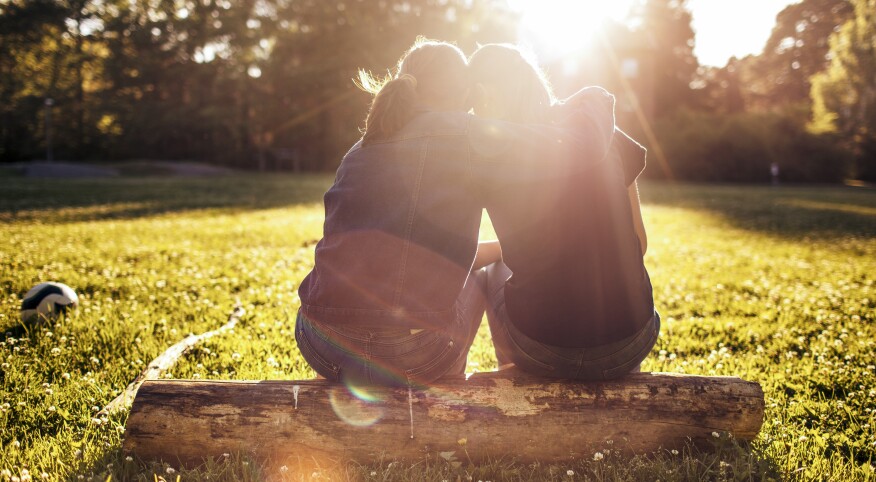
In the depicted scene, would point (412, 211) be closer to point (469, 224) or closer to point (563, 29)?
point (469, 224)

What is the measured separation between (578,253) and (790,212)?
1805 cm

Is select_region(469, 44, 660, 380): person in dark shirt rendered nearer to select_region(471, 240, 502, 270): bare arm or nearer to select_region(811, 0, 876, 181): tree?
select_region(471, 240, 502, 270): bare arm

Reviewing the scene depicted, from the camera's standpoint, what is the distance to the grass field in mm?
2771

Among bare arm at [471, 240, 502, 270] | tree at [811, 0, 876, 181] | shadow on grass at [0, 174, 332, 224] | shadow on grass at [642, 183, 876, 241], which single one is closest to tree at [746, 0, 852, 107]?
tree at [811, 0, 876, 181]

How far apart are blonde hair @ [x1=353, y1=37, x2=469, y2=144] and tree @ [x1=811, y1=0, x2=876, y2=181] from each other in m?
41.5

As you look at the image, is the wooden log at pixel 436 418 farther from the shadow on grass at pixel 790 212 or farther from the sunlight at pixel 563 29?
the sunlight at pixel 563 29

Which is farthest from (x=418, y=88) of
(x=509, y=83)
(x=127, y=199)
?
(x=127, y=199)

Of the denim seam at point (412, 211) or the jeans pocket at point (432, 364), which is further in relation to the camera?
the jeans pocket at point (432, 364)

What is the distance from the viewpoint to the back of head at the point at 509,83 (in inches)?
103

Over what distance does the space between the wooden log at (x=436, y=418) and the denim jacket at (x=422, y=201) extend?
511 mm

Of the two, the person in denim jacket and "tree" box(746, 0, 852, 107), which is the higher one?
"tree" box(746, 0, 852, 107)

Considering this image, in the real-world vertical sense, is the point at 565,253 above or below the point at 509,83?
below

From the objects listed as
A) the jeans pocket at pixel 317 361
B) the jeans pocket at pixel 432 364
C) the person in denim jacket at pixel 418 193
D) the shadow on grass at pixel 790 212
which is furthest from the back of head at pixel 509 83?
the shadow on grass at pixel 790 212

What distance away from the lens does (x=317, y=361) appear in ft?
9.38
